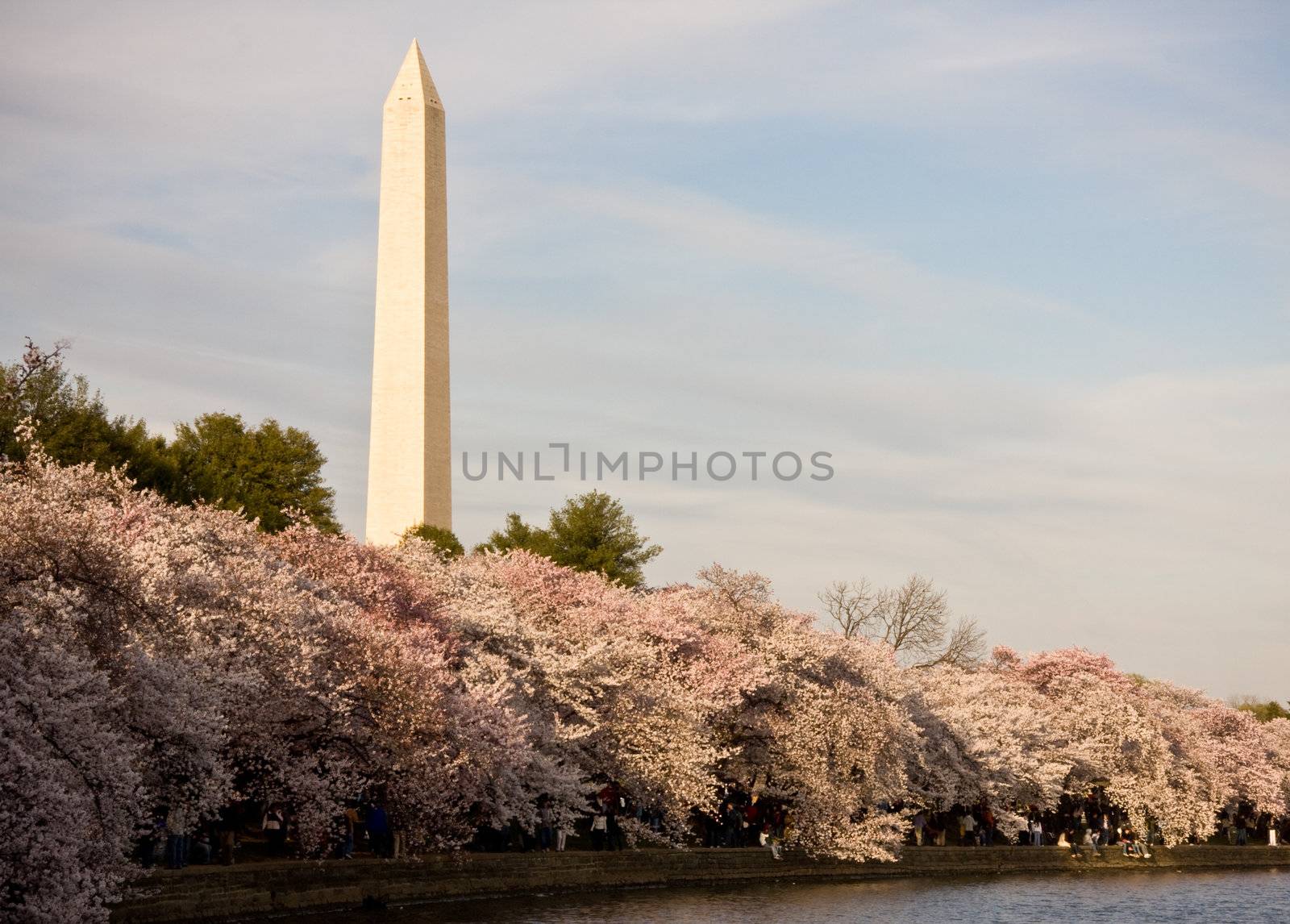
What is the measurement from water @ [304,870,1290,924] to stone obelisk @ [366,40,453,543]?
89.4 feet

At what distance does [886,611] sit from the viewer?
3506 inches

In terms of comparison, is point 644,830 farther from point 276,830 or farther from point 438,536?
point 438,536

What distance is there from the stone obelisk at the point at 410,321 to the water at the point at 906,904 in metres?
27.3

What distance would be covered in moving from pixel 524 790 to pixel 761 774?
13.4 meters

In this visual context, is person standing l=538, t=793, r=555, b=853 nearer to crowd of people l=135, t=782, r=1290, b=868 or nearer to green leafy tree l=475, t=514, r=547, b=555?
crowd of people l=135, t=782, r=1290, b=868

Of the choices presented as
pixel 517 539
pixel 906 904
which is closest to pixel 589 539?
pixel 517 539

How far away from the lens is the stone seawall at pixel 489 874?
2839 cm

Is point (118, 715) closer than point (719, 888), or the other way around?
point (118, 715)

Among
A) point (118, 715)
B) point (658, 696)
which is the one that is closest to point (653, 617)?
point (658, 696)

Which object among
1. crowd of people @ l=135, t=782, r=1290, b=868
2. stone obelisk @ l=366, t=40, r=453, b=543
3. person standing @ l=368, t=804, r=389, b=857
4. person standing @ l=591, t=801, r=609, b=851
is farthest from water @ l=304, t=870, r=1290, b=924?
stone obelisk @ l=366, t=40, r=453, b=543

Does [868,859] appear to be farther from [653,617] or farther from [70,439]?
[70,439]

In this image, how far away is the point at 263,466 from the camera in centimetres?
7162

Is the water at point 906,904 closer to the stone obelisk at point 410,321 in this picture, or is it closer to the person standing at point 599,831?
the person standing at point 599,831

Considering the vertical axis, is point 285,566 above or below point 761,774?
above
